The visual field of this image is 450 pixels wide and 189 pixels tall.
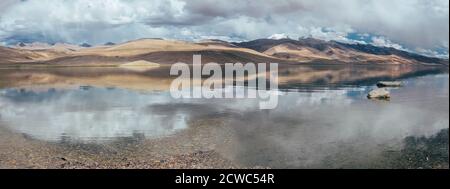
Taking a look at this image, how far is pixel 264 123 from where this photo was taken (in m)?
33.7

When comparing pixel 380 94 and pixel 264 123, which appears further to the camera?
pixel 380 94

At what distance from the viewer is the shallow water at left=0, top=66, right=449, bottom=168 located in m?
24.1

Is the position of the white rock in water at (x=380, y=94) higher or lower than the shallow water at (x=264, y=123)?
higher

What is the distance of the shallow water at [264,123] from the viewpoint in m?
24.1

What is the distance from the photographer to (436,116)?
3697 centimetres

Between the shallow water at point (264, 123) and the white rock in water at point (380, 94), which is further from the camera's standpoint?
the white rock in water at point (380, 94)

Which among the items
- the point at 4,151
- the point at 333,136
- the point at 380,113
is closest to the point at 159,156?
the point at 4,151

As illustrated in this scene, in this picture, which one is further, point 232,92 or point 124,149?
point 232,92

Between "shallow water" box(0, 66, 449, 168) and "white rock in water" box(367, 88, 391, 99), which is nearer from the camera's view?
"shallow water" box(0, 66, 449, 168)

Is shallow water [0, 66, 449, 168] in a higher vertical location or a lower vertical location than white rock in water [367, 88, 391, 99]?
lower

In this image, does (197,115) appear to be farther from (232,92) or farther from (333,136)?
(232,92)

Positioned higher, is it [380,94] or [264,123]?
[380,94]
